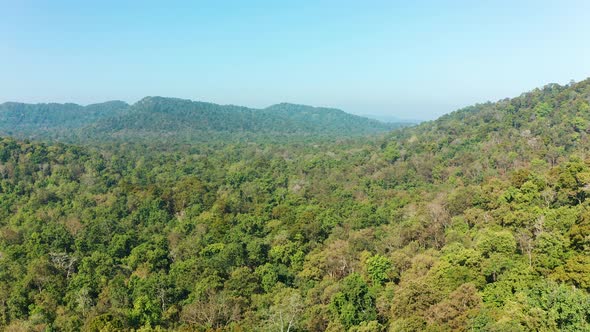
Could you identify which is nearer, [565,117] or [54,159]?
[565,117]

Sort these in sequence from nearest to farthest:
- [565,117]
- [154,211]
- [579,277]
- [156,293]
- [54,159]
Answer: [579,277] → [156,293] → [154,211] → [565,117] → [54,159]

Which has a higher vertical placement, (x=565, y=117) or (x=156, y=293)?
(x=565, y=117)

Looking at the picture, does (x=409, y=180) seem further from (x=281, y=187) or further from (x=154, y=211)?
(x=154, y=211)

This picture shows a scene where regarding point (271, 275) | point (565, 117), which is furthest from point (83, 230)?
point (565, 117)

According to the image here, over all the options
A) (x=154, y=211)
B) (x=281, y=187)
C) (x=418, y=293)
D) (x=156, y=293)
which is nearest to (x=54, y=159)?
(x=154, y=211)

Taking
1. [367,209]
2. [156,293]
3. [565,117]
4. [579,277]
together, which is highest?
[565,117]

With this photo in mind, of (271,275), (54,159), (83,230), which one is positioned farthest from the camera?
(54,159)

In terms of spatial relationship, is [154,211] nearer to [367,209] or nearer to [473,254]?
[367,209]
